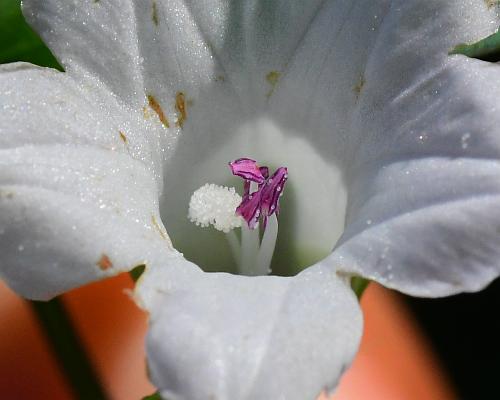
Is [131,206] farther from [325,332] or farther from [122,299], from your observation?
[122,299]

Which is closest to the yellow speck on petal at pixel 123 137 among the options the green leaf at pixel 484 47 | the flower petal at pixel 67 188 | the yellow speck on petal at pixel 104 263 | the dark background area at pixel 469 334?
the flower petal at pixel 67 188

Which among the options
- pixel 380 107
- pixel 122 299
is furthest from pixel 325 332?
pixel 122 299

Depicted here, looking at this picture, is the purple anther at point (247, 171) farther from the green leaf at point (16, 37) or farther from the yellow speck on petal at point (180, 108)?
the green leaf at point (16, 37)

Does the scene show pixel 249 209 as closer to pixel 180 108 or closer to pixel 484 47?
pixel 180 108

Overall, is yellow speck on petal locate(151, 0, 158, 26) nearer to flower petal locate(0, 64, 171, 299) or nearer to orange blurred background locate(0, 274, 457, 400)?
flower petal locate(0, 64, 171, 299)

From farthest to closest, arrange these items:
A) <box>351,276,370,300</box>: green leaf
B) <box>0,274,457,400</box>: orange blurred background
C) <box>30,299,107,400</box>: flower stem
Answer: <box>0,274,457,400</box>: orange blurred background, <box>30,299,107,400</box>: flower stem, <box>351,276,370,300</box>: green leaf

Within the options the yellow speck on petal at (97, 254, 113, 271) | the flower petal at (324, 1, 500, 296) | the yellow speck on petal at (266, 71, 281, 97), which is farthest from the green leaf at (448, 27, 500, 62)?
the yellow speck on petal at (97, 254, 113, 271)
